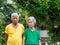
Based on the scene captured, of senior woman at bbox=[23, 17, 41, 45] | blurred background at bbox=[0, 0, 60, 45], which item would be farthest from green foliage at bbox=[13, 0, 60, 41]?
senior woman at bbox=[23, 17, 41, 45]

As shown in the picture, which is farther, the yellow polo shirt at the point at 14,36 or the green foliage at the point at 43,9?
the green foliage at the point at 43,9

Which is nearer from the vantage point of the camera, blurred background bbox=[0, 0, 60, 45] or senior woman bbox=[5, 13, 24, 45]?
senior woman bbox=[5, 13, 24, 45]

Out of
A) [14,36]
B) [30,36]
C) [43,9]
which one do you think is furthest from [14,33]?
[43,9]

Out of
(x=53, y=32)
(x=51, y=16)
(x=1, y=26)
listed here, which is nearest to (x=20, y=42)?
(x=1, y=26)

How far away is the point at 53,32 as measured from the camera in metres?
11.2

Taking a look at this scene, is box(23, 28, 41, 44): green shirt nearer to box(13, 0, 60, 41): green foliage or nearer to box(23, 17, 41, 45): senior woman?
box(23, 17, 41, 45): senior woman

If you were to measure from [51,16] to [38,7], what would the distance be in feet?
2.12

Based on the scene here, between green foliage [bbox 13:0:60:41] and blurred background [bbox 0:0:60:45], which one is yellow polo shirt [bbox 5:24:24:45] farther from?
green foliage [bbox 13:0:60:41]

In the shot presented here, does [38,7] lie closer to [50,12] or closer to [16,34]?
[50,12]

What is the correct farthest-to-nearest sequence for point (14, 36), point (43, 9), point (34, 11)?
point (34, 11), point (43, 9), point (14, 36)

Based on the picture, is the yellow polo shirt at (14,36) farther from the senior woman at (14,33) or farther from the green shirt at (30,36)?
the green shirt at (30,36)

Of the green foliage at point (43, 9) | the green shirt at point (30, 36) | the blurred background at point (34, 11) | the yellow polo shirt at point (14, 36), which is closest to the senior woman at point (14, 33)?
the yellow polo shirt at point (14, 36)

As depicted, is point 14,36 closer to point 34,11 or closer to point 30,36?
point 30,36

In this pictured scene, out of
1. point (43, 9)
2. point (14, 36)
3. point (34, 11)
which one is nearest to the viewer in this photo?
point (14, 36)
